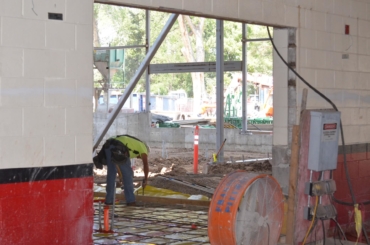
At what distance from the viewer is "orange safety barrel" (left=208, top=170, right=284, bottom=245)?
6.59 meters

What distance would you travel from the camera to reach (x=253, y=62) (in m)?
46.9

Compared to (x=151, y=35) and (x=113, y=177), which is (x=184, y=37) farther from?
(x=113, y=177)

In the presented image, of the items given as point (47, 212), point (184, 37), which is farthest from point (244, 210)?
point (184, 37)

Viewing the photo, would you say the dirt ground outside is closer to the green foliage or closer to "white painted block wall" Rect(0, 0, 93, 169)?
"white painted block wall" Rect(0, 0, 93, 169)

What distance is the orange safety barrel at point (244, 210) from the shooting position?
6.59 metres

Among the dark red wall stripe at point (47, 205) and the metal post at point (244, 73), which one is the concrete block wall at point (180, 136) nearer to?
the metal post at point (244, 73)

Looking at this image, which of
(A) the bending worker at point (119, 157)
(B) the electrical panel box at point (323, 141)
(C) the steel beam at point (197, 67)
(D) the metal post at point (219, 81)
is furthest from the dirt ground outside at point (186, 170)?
(B) the electrical panel box at point (323, 141)

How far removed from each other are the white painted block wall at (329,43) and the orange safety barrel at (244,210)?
164 centimetres

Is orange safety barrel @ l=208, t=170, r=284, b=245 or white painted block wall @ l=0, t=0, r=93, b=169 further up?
white painted block wall @ l=0, t=0, r=93, b=169

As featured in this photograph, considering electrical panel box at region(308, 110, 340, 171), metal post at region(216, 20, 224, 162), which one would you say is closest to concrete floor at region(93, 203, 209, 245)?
electrical panel box at region(308, 110, 340, 171)

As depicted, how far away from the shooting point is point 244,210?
6711 mm

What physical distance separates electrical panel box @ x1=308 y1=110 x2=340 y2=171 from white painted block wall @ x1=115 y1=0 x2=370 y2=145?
479 mm

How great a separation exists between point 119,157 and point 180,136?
15.8 m

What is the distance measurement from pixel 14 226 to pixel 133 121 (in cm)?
2122
